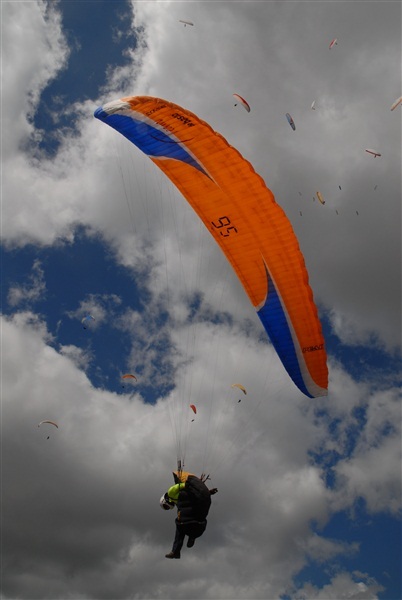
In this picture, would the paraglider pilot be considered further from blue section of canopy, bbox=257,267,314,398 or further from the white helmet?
blue section of canopy, bbox=257,267,314,398

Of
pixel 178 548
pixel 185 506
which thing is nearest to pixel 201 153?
pixel 185 506

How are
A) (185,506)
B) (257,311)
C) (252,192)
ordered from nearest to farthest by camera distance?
(185,506), (252,192), (257,311)

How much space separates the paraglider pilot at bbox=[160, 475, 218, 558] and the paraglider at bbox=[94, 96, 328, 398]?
4.89 m

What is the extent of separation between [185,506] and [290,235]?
8.48 m

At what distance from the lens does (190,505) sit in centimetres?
1702

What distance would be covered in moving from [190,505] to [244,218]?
8.58 meters

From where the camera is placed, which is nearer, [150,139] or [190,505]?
[190,505]

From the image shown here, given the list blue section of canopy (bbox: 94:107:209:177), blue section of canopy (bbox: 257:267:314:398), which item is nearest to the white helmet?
blue section of canopy (bbox: 257:267:314:398)

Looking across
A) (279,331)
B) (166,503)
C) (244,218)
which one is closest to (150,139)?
(244,218)

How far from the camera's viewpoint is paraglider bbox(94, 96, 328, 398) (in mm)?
18234

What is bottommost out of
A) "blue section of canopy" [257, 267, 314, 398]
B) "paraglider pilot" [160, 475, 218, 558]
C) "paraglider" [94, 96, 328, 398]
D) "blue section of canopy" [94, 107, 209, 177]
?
"paraglider pilot" [160, 475, 218, 558]

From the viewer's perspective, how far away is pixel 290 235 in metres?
18.4

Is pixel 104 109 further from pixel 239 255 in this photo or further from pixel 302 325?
pixel 302 325

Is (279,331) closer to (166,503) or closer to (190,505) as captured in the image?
(190,505)
